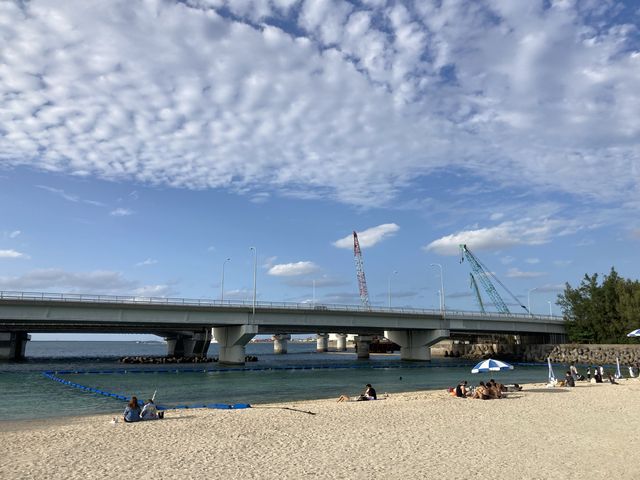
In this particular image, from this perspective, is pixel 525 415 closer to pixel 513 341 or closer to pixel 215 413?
pixel 215 413

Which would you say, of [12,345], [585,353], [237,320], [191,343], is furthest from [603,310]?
[12,345]

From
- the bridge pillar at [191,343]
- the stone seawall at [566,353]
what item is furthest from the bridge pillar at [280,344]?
the stone seawall at [566,353]

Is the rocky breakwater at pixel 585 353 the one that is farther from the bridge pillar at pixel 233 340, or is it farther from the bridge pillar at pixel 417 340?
the bridge pillar at pixel 233 340

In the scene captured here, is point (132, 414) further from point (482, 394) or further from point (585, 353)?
point (585, 353)

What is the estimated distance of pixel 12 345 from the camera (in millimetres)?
101250

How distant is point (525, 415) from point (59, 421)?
23.2 metres

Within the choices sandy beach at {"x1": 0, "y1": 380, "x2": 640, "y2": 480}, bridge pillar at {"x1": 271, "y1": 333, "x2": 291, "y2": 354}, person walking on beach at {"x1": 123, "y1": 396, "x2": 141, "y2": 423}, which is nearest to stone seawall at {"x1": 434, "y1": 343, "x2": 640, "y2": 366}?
sandy beach at {"x1": 0, "y1": 380, "x2": 640, "y2": 480}

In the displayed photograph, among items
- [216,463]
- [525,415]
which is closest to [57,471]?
[216,463]

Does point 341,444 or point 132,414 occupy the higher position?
point 132,414

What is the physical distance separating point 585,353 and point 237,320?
62.8m

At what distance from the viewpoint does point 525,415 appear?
930 inches

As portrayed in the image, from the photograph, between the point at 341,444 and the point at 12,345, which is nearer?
the point at 341,444

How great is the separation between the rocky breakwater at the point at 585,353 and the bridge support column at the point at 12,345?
4086 inches

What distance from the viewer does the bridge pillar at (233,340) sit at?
72312 millimetres
